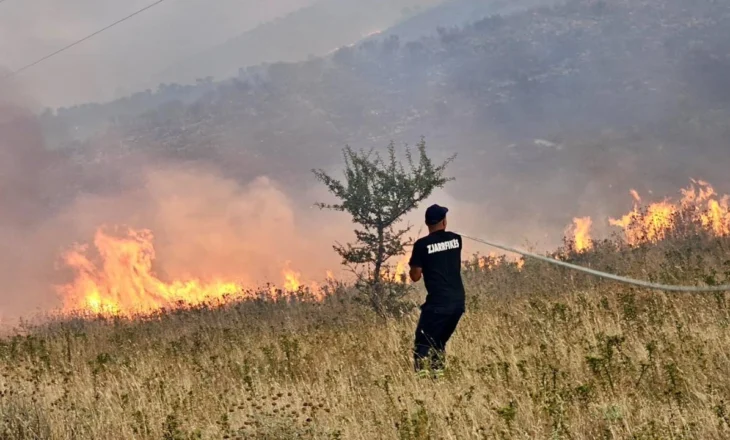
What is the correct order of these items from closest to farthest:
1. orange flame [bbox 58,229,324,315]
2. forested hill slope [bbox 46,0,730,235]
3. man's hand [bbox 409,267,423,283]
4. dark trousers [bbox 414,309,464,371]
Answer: man's hand [bbox 409,267,423,283]
dark trousers [bbox 414,309,464,371]
orange flame [bbox 58,229,324,315]
forested hill slope [bbox 46,0,730,235]

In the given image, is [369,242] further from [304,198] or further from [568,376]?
[304,198]

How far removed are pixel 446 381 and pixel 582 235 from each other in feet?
56.8

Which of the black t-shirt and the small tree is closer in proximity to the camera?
the black t-shirt

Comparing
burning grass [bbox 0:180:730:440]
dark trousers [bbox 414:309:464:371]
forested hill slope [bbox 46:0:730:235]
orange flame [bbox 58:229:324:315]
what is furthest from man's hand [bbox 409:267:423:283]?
forested hill slope [bbox 46:0:730:235]

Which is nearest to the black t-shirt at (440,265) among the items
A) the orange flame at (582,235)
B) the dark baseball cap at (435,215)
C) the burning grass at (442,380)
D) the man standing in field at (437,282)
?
the man standing in field at (437,282)

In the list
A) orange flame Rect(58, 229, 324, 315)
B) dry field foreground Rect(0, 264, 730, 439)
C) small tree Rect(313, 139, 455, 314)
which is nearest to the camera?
dry field foreground Rect(0, 264, 730, 439)

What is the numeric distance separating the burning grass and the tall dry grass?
0.02m

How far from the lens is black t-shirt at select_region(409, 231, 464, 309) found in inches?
260

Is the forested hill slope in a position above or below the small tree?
above

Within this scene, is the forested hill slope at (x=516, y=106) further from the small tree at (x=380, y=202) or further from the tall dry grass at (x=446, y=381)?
the tall dry grass at (x=446, y=381)

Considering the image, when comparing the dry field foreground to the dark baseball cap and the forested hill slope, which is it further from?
the forested hill slope

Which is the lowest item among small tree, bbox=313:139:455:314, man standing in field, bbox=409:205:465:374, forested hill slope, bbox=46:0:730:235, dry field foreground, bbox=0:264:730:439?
dry field foreground, bbox=0:264:730:439

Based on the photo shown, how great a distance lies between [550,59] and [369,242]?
240 feet

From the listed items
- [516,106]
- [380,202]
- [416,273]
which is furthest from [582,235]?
[516,106]
